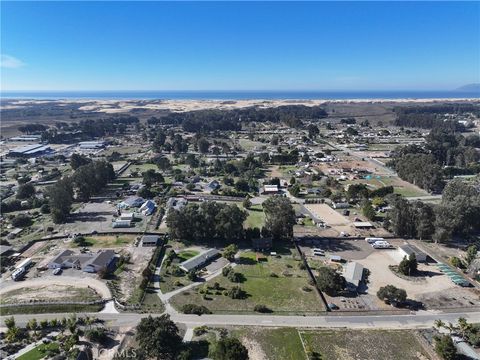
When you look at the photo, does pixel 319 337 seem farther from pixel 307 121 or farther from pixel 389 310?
pixel 307 121

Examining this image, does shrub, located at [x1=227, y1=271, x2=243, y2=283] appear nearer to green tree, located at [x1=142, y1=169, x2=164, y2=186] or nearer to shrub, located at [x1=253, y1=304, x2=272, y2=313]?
shrub, located at [x1=253, y1=304, x2=272, y2=313]

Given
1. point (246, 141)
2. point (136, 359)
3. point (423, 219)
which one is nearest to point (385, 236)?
point (423, 219)

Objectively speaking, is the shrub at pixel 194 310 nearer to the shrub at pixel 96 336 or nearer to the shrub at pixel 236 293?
the shrub at pixel 236 293

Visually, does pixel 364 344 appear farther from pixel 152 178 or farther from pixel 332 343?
pixel 152 178

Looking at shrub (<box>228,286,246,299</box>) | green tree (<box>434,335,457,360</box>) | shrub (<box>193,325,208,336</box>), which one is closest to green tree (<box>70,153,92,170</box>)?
shrub (<box>228,286,246,299</box>)

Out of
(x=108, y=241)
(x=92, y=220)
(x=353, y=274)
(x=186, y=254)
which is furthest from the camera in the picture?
(x=92, y=220)

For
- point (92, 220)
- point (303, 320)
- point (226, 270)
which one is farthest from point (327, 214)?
point (92, 220)
